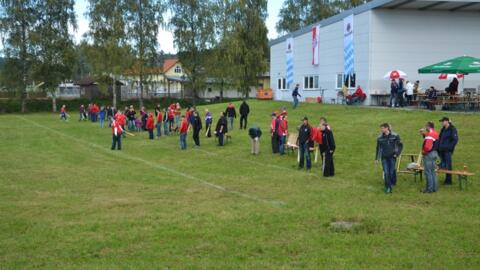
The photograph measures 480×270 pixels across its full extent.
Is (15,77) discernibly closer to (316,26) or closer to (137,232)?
(316,26)

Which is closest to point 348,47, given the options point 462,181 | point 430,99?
point 430,99

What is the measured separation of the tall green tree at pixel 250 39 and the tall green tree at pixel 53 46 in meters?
18.6

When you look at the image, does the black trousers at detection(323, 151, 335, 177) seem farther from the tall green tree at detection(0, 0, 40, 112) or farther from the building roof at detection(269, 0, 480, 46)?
the tall green tree at detection(0, 0, 40, 112)

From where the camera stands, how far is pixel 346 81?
114ft

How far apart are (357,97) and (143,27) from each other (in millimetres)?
30510

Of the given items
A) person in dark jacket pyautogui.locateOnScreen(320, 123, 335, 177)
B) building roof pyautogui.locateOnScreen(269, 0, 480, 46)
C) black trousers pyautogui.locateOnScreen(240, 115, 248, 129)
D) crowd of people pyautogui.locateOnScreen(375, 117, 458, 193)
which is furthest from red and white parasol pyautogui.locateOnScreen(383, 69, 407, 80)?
crowd of people pyautogui.locateOnScreen(375, 117, 458, 193)

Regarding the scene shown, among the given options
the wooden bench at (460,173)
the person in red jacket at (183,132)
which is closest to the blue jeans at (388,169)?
the wooden bench at (460,173)

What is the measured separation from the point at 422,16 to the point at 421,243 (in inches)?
1026

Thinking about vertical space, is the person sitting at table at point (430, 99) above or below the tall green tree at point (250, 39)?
below

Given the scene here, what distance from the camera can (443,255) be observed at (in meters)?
7.72

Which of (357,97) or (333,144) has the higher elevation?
(357,97)

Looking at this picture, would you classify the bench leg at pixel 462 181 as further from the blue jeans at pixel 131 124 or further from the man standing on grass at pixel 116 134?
the blue jeans at pixel 131 124

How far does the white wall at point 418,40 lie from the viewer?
31.3 meters

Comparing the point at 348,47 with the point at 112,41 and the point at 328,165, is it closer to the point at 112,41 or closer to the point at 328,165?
the point at 328,165
